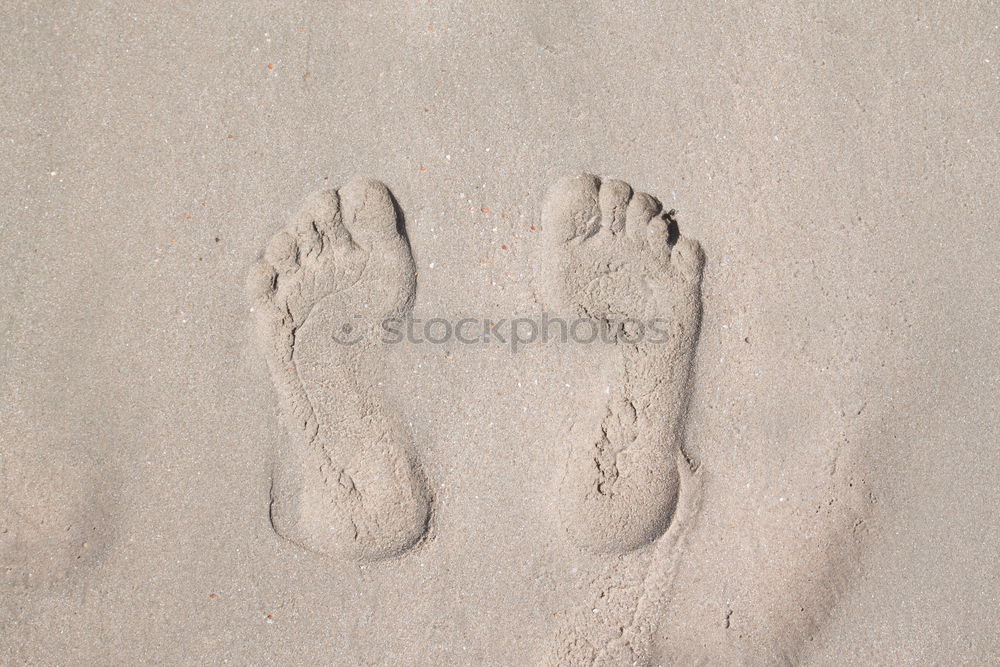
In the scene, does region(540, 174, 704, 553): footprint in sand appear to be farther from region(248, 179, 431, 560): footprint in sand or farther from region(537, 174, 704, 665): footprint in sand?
region(248, 179, 431, 560): footprint in sand

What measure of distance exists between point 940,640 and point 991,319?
3.01ft

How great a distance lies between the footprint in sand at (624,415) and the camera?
1651 millimetres

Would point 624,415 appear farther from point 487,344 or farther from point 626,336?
point 487,344

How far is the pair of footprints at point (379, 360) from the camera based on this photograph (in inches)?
64.5

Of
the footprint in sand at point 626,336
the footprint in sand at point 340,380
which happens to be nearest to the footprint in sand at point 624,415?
the footprint in sand at point 626,336

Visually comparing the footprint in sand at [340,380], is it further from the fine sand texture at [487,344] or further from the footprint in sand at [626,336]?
the footprint in sand at [626,336]

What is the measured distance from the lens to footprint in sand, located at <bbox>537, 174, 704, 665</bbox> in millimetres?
1651

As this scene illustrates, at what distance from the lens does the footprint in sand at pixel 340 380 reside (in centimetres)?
163

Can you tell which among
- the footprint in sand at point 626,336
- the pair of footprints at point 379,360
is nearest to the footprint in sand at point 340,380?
the pair of footprints at point 379,360

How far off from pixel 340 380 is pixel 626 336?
0.80 metres

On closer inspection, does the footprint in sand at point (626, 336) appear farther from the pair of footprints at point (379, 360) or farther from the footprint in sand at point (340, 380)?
the footprint in sand at point (340, 380)

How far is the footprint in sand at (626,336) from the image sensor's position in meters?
1.65

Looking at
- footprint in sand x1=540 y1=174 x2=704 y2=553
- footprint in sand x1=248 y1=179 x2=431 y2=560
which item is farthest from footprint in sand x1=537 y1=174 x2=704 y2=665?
footprint in sand x1=248 y1=179 x2=431 y2=560

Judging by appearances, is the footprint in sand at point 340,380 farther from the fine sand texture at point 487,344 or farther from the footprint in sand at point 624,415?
the footprint in sand at point 624,415
